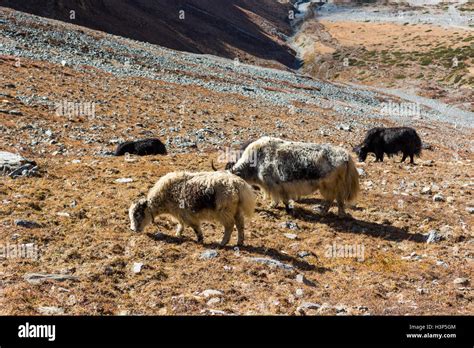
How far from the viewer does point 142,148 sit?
18234 mm

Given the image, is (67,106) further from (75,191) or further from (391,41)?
(391,41)

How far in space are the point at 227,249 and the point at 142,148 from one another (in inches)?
379

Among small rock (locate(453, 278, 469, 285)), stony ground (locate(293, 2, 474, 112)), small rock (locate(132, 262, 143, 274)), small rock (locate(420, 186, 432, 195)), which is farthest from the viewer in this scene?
stony ground (locate(293, 2, 474, 112))

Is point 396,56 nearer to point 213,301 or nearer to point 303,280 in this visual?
point 303,280

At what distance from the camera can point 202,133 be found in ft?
Result: 78.6

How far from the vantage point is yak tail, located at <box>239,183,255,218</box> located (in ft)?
31.6

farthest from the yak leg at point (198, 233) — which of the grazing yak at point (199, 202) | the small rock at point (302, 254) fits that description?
the small rock at point (302, 254)

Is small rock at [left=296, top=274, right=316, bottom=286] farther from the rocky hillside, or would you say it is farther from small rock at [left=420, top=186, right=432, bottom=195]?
the rocky hillside

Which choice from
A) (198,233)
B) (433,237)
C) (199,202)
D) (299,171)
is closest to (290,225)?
(299,171)

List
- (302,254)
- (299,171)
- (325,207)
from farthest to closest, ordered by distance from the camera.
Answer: (325,207)
(299,171)
(302,254)

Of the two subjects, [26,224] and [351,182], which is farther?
[351,182]

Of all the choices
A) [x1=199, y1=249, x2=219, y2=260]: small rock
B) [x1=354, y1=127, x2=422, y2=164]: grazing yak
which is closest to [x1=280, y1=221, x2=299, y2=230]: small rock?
[x1=199, y1=249, x2=219, y2=260]: small rock

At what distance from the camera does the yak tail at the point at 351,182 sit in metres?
11.9

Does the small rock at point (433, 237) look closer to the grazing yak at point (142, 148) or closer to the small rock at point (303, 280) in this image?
the small rock at point (303, 280)
